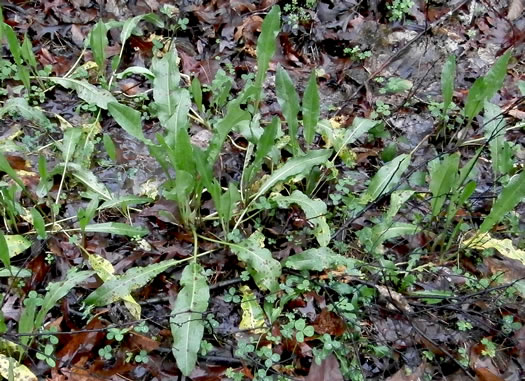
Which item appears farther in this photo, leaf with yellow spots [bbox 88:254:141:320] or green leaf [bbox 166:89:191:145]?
green leaf [bbox 166:89:191:145]

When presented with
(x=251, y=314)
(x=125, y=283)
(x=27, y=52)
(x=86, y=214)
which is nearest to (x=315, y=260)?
(x=251, y=314)

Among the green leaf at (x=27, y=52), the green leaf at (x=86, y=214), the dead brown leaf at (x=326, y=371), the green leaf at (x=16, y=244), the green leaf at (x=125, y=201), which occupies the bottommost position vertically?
the dead brown leaf at (x=326, y=371)

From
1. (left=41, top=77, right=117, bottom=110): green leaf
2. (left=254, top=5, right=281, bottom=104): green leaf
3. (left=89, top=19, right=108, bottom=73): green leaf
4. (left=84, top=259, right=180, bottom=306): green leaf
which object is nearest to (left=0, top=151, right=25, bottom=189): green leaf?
(left=84, top=259, right=180, bottom=306): green leaf

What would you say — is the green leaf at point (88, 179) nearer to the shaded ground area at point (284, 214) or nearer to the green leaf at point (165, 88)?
the shaded ground area at point (284, 214)

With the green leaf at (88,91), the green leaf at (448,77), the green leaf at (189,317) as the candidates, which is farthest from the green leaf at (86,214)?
the green leaf at (448,77)

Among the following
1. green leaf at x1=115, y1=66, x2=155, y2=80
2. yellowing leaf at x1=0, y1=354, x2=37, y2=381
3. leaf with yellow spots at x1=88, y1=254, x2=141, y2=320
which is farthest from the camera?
green leaf at x1=115, y1=66, x2=155, y2=80

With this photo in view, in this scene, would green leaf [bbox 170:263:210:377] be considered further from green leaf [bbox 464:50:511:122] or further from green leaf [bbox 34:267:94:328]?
green leaf [bbox 464:50:511:122]

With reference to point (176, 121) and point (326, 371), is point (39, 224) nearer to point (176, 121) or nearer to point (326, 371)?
point (176, 121)

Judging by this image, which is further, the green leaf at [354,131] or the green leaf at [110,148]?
the green leaf at [354,131]
